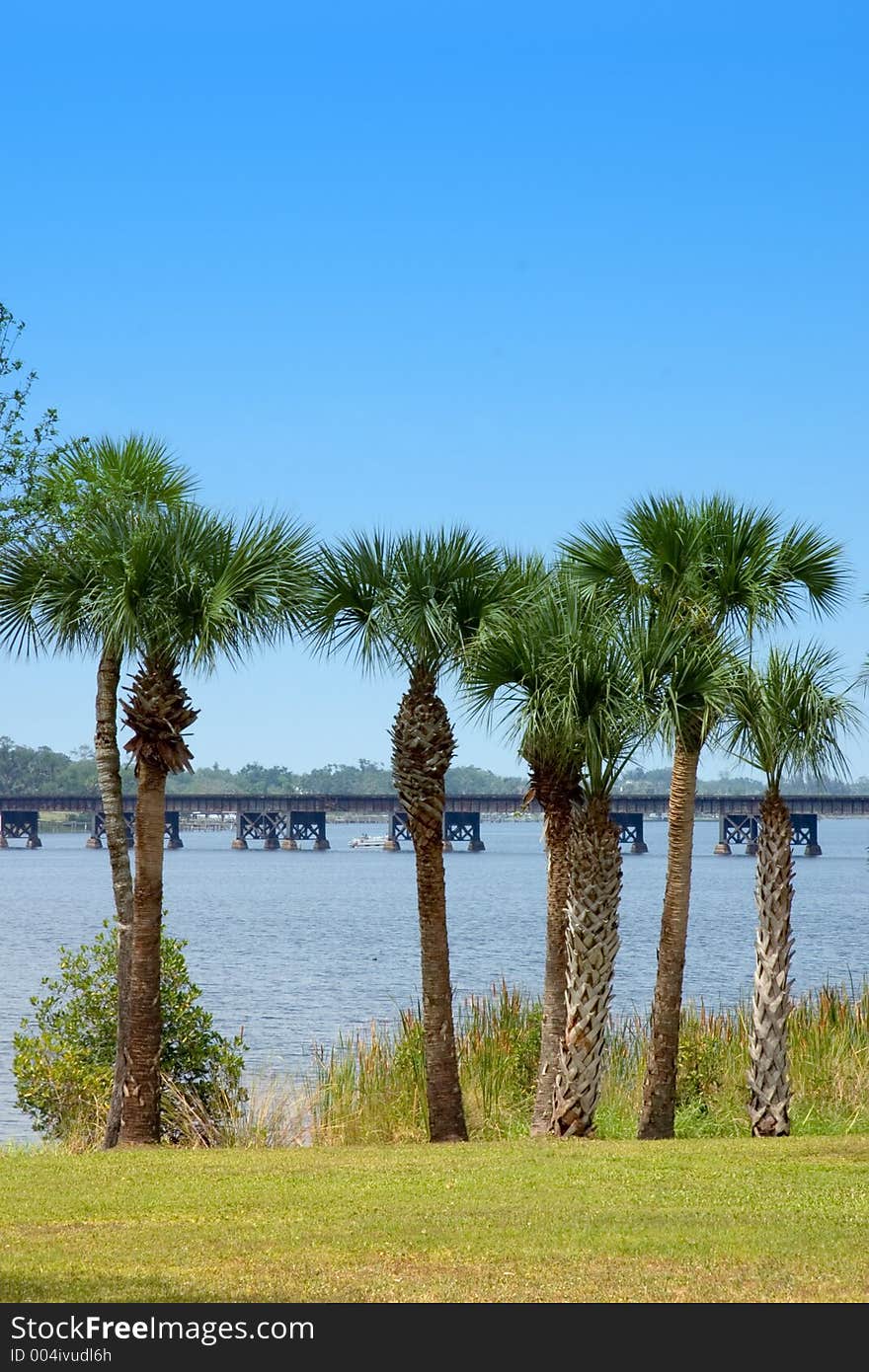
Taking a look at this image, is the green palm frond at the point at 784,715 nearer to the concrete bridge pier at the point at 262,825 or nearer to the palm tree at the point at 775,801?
the palm tree at the point at 775,801

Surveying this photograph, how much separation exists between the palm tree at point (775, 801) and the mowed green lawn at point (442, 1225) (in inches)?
84.3

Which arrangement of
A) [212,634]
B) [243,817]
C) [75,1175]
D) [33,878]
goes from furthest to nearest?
[243,817]
[33,878]
[212,634]
[75,1175]

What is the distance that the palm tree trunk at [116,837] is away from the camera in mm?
18672

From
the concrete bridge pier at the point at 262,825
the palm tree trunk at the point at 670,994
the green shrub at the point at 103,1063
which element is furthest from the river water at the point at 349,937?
the concrete bridge pier at the point at 262,825

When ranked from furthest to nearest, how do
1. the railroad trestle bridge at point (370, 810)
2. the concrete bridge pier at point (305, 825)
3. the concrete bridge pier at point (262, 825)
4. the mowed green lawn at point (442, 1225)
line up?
the concrete bridge pier at point (262, 825)
the concrete bridge pier at point (305, 825)
the railroad trestle bridge at point (370, 810)
the mowed green lawn at point (442, 1225)

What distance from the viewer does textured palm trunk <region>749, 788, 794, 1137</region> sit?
19.0m

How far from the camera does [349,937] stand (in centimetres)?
7325

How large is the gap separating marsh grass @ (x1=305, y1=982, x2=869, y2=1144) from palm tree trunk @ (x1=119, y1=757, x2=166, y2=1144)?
8.59 ft

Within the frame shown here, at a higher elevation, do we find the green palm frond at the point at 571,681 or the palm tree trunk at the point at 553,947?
the green palm frond at the point at 571,681

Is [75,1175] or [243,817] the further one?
[243,817]
